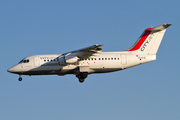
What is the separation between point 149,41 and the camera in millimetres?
22062

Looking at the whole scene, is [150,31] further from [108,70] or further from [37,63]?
[37,63]

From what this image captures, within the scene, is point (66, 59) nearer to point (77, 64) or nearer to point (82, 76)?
point (77, 64)

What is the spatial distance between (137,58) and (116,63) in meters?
1.75

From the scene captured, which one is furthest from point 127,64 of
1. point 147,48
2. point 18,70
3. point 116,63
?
point 18,70

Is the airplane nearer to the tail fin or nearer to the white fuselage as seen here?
the white fuselage

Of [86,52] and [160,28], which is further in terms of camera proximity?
[160,28]

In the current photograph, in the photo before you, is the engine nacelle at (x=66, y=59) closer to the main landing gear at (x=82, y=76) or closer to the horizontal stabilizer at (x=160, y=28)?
the main landing gear at (x=82, y=76)

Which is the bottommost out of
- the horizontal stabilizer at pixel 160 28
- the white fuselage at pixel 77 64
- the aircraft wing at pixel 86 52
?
the white fuselage at pixel 77 64

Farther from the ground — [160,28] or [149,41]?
[160,28]

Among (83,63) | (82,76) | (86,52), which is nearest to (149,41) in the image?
(86,52)

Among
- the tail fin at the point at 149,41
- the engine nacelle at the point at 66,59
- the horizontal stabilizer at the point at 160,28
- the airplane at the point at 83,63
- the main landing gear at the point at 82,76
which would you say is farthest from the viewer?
the tail fin at the point at 149,41

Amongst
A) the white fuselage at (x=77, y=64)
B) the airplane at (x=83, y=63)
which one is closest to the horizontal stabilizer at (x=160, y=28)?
the airplane at (x=83, y=63)

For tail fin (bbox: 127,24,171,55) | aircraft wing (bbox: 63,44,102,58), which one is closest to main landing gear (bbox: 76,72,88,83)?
aircraft wing (bbox: 63,44,102,58)

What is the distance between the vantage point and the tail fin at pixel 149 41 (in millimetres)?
21719
